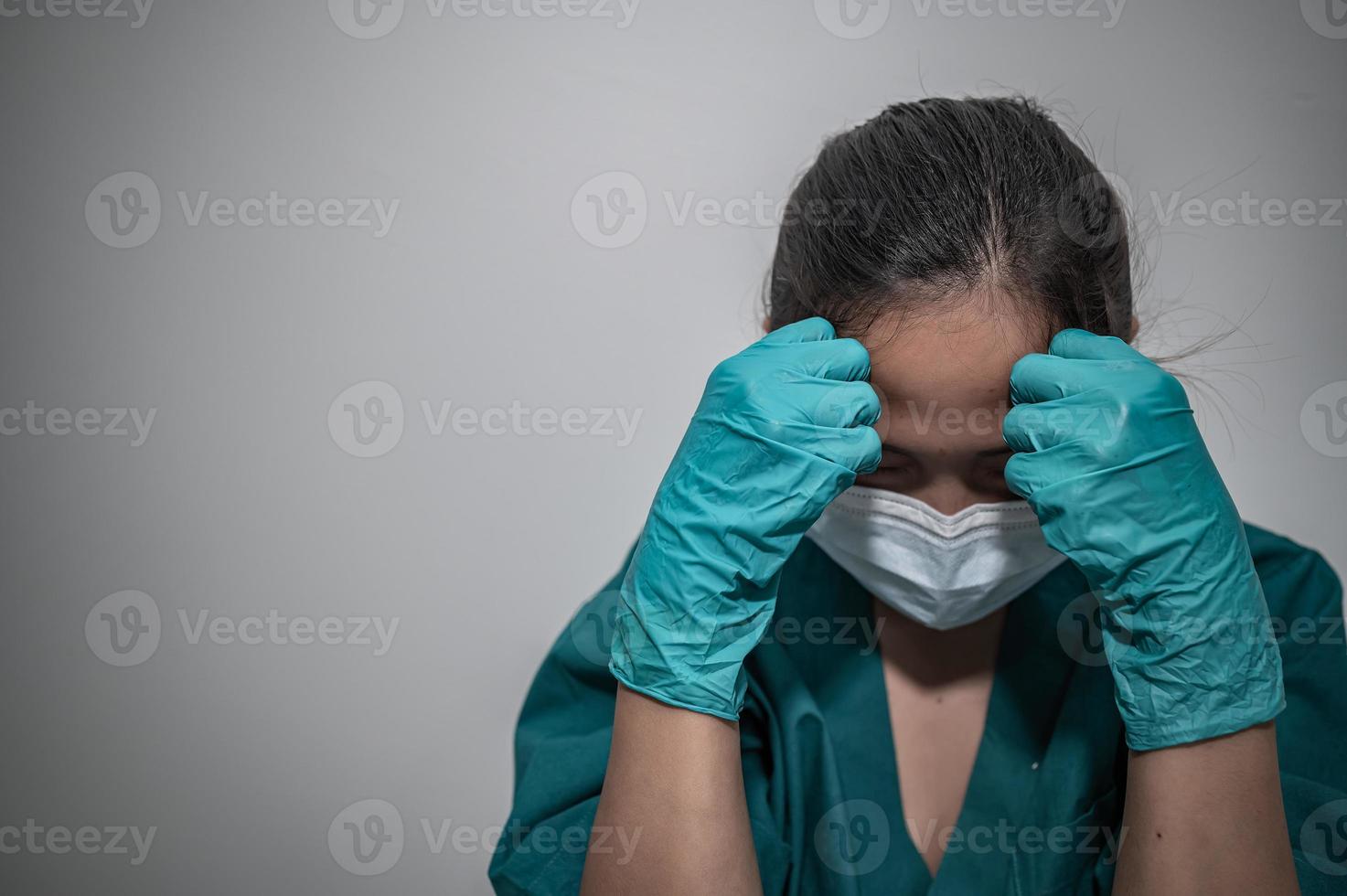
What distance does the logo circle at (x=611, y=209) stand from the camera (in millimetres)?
1302

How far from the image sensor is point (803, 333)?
0.92m

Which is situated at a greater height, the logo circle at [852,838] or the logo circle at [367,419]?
the logo circle at [367,419]

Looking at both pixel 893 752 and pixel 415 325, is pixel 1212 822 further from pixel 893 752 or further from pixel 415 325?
pixel 415 325

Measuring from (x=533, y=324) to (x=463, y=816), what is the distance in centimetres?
80

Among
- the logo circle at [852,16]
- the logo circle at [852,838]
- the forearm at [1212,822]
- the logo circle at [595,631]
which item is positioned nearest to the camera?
the forearm at [1212,822]

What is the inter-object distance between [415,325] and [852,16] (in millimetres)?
775

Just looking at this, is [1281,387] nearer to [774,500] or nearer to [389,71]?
[774,500]

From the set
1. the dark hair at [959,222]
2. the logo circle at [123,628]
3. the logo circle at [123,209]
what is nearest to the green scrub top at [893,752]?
the dark hair at [959,222]

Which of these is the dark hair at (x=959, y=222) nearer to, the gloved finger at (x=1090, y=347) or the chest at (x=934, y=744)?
the gloved finger at (x=1090, y=347)

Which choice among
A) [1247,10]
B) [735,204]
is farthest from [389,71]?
[1247,10]

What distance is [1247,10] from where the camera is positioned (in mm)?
1283

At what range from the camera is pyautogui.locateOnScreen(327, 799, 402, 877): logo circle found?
1.45 m

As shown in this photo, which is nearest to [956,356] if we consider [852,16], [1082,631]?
[1082,631]

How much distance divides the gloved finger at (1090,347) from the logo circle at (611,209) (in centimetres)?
64
